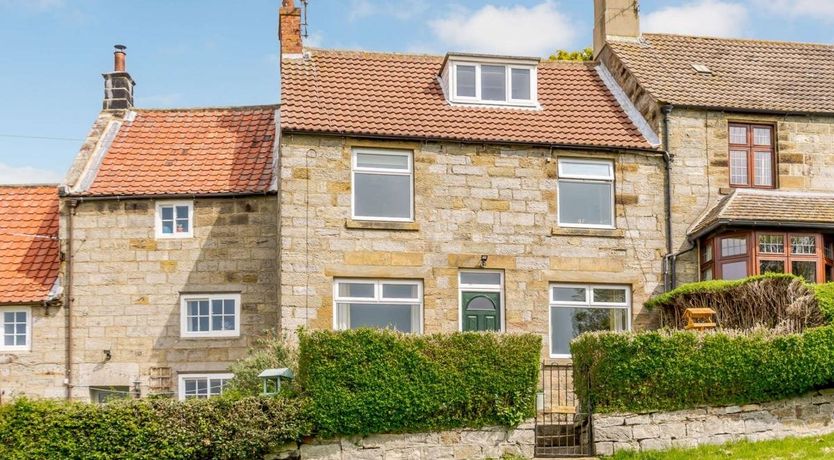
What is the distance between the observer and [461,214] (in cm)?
2280

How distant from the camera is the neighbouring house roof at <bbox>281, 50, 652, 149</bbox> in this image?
2300 cm

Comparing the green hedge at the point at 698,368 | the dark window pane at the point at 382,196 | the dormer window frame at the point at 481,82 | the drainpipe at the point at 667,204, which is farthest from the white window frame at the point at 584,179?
the green hedge at the point at 698,368

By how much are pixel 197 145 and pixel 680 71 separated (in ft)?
36.7

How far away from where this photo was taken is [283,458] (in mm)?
17891

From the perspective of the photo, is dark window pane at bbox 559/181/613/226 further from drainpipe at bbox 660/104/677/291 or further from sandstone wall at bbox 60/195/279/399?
sandstone wall at bbox 60/195/279/399

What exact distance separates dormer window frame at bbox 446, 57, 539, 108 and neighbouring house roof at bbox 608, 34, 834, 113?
2.49m

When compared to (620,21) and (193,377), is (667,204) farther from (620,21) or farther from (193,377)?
(193,377)

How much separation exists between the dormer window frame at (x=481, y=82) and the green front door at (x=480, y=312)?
4.45 metres

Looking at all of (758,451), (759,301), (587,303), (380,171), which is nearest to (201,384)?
(380,171)

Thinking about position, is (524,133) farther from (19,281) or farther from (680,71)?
(19,281)

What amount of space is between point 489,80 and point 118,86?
9.17 m

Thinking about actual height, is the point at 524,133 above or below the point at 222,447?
above

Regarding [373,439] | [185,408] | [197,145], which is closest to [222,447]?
[185,408]

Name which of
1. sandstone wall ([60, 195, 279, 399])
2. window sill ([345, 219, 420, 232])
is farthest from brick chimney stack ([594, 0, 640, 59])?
sandstone wall ([60, 195, 279, 399])
